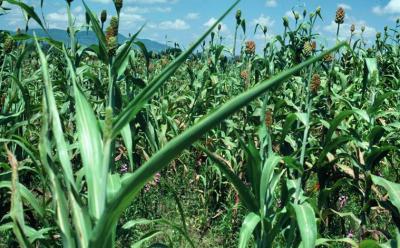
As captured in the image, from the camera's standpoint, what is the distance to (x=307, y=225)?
1600 mm

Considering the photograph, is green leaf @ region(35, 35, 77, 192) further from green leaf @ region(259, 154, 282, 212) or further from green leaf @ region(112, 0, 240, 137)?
green leaf @ region(259, 154, 282, 212)

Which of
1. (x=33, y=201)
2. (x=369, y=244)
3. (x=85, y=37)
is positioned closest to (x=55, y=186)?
(x=33, y=201)

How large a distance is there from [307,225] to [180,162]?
2342mm

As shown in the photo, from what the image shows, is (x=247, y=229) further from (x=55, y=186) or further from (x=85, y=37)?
(x=85, y=37)

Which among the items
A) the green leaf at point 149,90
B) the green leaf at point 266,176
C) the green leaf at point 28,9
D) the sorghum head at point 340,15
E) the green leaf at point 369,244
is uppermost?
the sorghum head at point 340,15

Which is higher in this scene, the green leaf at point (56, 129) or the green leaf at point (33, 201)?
the green leaf at point (56, 129)

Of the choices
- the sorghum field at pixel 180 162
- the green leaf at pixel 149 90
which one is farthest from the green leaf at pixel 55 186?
the green leaf at pixel 149 90

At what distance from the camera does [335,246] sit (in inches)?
106

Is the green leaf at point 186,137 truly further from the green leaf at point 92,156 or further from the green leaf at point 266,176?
the green leaf at point 266,176

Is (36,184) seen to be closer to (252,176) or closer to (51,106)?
(252,176)

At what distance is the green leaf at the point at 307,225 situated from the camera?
156 centimetres

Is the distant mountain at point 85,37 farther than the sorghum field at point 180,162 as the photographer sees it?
Yes

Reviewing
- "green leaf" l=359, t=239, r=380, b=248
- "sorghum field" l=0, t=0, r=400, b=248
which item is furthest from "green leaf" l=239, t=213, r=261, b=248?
"green leaf" l=359, t=239, r=380, b=248

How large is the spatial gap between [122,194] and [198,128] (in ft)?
0.74
